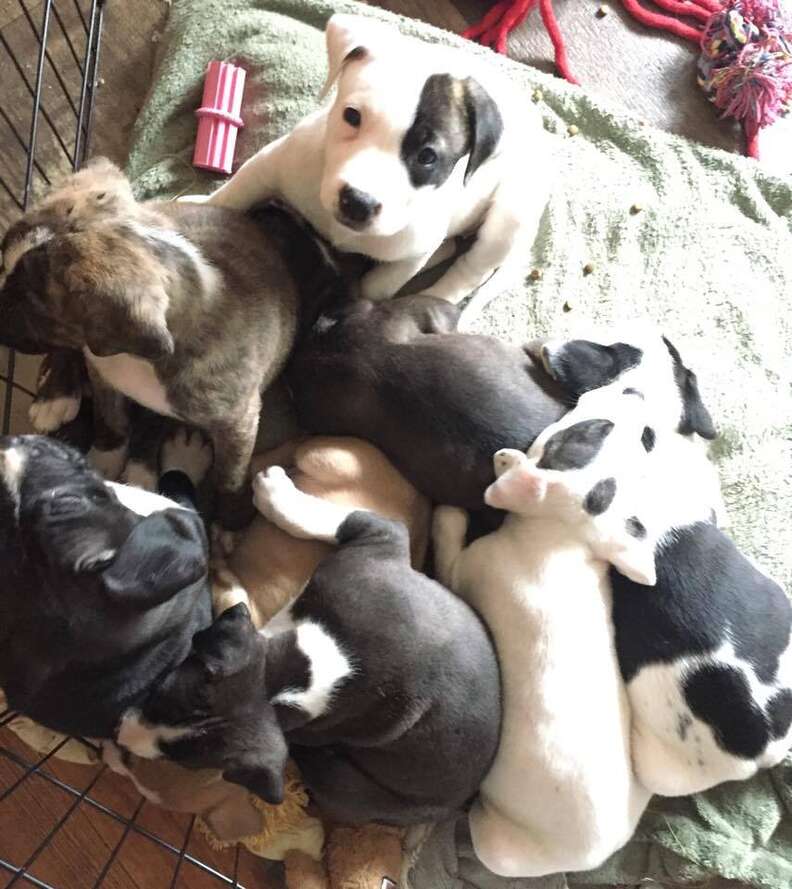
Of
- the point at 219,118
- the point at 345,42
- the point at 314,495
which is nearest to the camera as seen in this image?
the point at 345,42

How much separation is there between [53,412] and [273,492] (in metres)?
0.62

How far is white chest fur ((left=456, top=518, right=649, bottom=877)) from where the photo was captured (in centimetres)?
222

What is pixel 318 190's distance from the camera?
8.12 feet

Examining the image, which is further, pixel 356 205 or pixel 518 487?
pixel 518 487

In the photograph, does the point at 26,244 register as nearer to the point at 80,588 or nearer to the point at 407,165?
the point at 80,588

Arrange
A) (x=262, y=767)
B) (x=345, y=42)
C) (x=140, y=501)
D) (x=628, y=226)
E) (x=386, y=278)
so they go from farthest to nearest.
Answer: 1. (x=628, y=226)
2. (x=386, y=278)
3. (x=345, y=42)
4. (x=140, y=501)
5. (x=262, y=767)

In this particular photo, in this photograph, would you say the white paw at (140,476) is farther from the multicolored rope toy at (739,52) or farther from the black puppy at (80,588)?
the multicolored rope toy at (739,52)

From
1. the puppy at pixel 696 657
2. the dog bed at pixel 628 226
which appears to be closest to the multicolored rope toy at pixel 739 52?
the dog bed at pixel 628 226

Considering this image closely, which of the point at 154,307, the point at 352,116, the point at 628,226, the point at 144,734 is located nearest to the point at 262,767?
the point at 144,734

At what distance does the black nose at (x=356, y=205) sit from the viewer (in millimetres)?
2109

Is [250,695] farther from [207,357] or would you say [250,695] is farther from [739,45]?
[739,45]

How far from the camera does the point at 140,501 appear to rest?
2111 mm

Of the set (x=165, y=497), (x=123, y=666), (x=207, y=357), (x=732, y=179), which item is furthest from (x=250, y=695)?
(x=732, y=179)

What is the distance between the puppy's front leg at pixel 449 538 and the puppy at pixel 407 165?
630 millimetres
